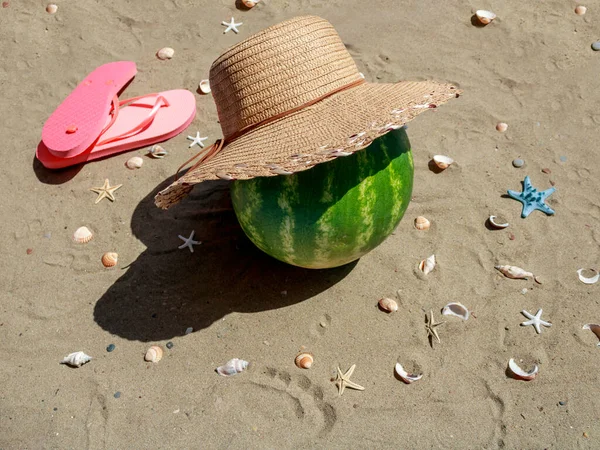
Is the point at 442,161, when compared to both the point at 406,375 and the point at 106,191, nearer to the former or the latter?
the point at 406,375

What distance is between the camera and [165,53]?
559 cm

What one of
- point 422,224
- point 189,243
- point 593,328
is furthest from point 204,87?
point 593,328

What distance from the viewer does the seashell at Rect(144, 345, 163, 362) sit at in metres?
3.61

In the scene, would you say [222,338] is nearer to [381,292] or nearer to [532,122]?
[381,292]

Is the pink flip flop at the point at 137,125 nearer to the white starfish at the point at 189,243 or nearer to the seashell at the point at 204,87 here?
the seashell at the point at 204,87

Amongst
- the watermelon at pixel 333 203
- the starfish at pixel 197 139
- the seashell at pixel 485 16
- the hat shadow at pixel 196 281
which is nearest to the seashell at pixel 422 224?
the hat shadow at pixel 196 281

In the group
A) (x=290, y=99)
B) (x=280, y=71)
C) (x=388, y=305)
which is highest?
(x=280, y=71)

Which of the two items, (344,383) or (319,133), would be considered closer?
(319,133)

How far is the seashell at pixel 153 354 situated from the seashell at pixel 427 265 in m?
1.79

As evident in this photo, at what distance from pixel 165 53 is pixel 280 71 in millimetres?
2831

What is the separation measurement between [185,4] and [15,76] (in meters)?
1.83

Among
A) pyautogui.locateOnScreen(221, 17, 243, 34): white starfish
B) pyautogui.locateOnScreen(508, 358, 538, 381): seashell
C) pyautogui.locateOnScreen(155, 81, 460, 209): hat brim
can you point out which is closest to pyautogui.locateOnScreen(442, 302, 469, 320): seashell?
pyautogui.locateOnScreen(508, 358, 538, 381): seashell

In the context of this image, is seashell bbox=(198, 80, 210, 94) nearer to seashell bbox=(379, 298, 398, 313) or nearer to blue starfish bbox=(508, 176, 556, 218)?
seashell bbox=(379, 298, 398, 313)

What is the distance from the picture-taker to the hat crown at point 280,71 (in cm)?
315
